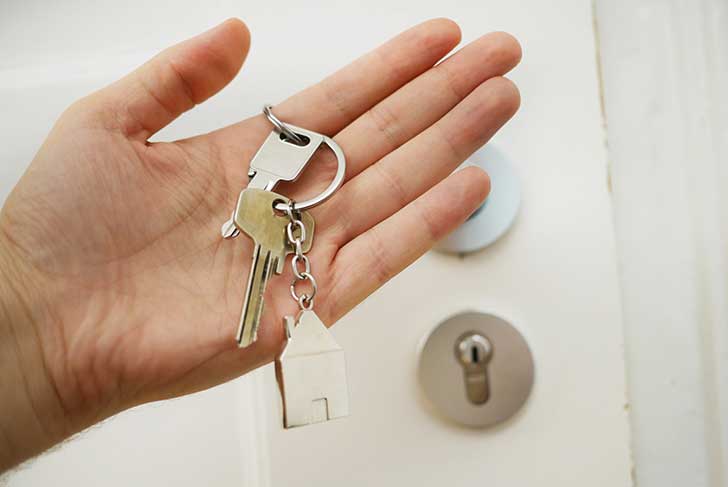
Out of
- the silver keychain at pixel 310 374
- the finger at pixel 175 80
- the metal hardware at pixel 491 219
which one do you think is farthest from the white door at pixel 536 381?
the finger at pixel 175 80

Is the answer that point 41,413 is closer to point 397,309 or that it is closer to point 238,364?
point 238,364

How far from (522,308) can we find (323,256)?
18 cm

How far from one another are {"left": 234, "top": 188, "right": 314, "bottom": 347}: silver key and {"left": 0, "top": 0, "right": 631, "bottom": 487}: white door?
118 mm

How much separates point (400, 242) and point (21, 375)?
0.30 meters

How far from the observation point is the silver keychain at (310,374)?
42 cm

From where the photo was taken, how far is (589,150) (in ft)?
1.86

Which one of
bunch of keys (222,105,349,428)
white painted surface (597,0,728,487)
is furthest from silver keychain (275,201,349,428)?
white painted surface (597,0,728,487)

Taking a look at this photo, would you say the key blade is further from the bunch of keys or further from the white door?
the white door

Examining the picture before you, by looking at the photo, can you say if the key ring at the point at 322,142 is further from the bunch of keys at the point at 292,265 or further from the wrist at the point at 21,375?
the wrist at the point at 21,375

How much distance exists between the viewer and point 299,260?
0.49 m

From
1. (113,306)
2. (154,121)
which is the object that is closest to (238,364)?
(113,306)

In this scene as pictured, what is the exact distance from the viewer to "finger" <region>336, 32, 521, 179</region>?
0.54 m

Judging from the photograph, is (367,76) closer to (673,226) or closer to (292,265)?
(292,265)

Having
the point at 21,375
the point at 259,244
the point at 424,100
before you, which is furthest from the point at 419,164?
the point at 21,375
